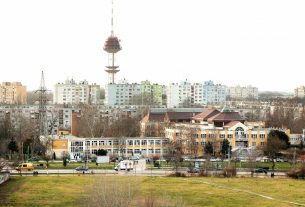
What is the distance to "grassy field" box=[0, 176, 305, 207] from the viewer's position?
22.8 meters

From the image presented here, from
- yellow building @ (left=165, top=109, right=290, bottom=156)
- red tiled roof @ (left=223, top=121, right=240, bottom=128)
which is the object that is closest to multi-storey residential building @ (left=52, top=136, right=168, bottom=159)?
yellow building @ (left=165, top=109, right=290, bottom=156)

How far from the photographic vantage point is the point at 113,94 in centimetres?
9119

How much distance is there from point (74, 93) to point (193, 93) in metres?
18.6

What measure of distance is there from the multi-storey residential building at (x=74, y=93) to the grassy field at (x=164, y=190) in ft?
222

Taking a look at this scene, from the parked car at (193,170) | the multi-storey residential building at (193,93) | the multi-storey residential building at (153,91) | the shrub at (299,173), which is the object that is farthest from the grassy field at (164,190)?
the multi-storey residential building at (153,91)

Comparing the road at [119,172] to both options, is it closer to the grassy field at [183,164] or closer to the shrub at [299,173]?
the shrub at [299,173]

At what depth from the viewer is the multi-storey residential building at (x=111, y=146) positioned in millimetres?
41562

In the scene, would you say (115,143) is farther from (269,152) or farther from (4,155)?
(269,152)

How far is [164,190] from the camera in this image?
1013 inches

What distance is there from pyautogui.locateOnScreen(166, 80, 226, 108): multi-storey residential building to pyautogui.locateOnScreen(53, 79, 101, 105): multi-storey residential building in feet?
38.7

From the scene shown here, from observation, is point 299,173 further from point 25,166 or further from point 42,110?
point 42,110

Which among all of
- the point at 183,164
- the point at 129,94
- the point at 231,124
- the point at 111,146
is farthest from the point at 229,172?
the point at 129,94

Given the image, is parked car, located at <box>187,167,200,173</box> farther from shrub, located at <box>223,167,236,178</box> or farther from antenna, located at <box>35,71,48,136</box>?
antenna, located at <box>35,71,48,136</box>

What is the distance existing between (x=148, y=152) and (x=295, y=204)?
2062 cm
